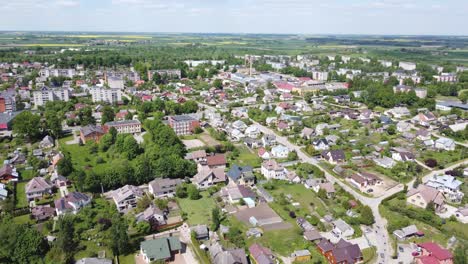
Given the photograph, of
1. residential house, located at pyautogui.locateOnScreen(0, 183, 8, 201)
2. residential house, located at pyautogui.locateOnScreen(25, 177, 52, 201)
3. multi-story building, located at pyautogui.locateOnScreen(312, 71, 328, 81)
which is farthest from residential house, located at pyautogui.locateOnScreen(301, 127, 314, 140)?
multi-story building, located at pyautogui.locateOnScreen(312, 71, 328, 81)

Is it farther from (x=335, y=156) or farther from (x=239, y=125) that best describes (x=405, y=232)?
(x=239, y=125)

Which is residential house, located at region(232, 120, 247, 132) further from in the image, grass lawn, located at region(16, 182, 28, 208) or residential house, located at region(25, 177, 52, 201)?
grass lawn, located at region(16, 182, 28, 208)

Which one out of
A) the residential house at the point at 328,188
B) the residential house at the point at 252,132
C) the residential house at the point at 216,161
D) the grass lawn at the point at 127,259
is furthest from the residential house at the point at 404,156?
the grass lawn at the point at 127,259

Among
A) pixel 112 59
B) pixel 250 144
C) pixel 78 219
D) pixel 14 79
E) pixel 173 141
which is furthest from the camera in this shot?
pixel 112 59

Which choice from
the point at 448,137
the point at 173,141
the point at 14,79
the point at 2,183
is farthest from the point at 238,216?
the point at 14,79

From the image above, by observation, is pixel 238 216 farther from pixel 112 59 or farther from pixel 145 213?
pixel 112 59
